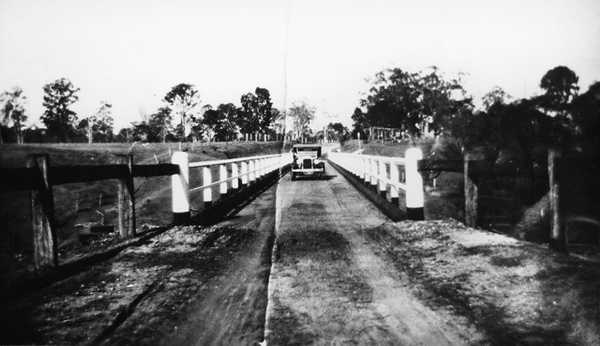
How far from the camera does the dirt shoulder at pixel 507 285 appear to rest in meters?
3.15

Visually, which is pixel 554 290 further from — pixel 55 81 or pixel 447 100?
pixel 55 81

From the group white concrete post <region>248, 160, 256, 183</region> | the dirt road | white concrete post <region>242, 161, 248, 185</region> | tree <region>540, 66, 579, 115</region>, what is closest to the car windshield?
white concrete post <region>248, 160, 256, 183</region>

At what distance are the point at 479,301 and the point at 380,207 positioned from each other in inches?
255

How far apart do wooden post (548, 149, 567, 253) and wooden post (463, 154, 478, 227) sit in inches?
56.7

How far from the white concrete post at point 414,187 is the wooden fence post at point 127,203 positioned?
15.9ft

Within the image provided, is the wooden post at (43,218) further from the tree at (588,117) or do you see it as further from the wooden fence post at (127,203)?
the tree at (588,117)

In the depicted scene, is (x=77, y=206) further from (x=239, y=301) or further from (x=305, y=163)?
(x=239, y=301)

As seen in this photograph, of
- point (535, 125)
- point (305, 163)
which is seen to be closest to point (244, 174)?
point (305, 163)

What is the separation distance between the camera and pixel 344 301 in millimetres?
3834

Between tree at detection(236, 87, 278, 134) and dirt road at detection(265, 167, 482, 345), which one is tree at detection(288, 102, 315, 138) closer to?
tree at detection(236, 87, 278, 134)

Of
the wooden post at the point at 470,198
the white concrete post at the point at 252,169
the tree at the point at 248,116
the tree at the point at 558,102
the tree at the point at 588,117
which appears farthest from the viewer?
the tree at the point at 248,116

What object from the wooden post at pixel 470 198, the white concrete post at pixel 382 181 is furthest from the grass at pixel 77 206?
the wooden post at pixel 470 198

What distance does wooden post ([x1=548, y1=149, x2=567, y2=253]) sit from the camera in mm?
5887

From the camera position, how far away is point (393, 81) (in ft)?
346
